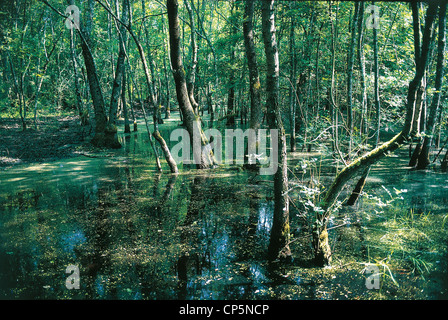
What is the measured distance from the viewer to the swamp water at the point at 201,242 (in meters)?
3.90

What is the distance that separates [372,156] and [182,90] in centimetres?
678

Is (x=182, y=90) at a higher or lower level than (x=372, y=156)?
higher

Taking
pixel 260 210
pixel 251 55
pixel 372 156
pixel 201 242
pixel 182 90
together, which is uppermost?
pixel 251 55

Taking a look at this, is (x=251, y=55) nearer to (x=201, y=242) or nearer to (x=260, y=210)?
(x=260, y=210)

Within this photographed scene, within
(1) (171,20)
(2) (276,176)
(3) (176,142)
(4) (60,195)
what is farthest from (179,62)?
(3) (176,142)

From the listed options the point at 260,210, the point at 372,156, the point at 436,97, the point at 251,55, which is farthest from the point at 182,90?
the point at 436,97

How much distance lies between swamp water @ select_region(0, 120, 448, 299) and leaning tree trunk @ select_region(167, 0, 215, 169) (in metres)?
1.45

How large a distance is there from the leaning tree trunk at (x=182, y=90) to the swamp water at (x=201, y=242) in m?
1.45

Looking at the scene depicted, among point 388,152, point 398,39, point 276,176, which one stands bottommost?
point 276,176

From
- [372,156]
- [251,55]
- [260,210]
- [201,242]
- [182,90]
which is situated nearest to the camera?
[372,156]

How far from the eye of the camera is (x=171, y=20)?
8.58m

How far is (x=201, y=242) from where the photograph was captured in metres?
5.23
